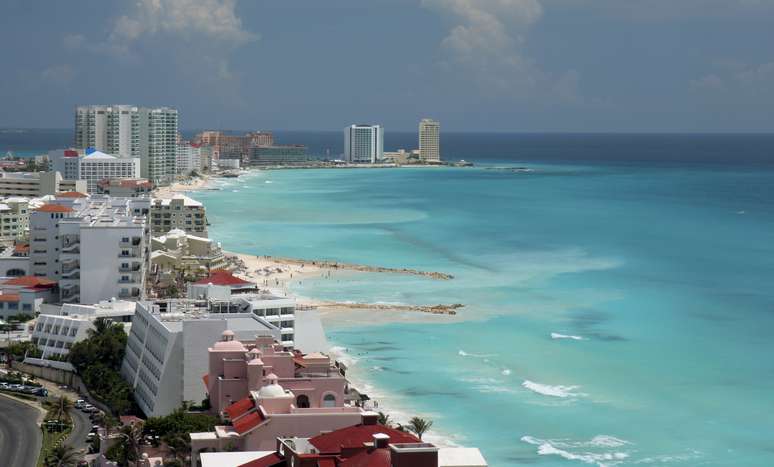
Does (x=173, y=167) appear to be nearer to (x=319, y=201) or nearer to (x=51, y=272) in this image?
(x=319, y=201)

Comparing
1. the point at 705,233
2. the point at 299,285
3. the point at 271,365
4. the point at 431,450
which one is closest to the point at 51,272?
→ the point at 299,285

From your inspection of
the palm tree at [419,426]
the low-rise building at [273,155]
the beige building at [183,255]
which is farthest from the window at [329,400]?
the low-rise building at [273,155]

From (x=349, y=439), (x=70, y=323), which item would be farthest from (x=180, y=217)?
(x=349, y=439)

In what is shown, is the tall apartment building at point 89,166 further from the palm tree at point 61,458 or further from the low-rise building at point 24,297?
the palm tree at point 61,458

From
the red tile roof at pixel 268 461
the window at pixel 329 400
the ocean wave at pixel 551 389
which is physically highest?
the red tile roof at pixel 268 461

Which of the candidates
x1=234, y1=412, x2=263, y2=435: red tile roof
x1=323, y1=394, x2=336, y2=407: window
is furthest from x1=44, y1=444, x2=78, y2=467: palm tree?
x1=323, y1=394, x2=336, y2=407: window

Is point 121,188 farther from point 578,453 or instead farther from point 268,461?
point 268,461

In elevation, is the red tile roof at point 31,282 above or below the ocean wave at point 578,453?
above
